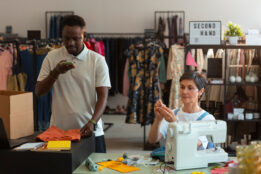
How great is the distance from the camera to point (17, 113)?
2.37 metres

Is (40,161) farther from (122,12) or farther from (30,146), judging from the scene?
(122,12)

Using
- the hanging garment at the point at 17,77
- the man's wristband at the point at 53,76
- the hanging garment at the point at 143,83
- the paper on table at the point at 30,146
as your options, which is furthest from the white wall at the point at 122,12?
the paper on table at the point at 30,146

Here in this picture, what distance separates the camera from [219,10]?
8023mm

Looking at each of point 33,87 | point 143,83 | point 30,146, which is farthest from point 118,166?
point 33,87

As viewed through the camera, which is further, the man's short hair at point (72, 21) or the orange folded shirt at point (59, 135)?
the man's short hair at point (72, 21)

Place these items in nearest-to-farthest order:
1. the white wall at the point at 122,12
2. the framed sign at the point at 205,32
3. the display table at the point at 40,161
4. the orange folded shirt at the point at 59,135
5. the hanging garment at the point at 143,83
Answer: the display table at the point at 40,161
the orange folded shirt at the point at 59,135
the framed sign at the point at 205,32
the hanging garment at the point at 143,83
the white wall at the point at 122,12

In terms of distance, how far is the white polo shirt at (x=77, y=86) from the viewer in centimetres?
260

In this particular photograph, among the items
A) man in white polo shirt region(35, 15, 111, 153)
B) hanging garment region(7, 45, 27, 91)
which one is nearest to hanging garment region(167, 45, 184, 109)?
hanging garment region(7, 45, 27, 91)

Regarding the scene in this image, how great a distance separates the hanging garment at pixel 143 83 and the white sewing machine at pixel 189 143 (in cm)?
299

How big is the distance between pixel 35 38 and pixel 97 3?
3.12m

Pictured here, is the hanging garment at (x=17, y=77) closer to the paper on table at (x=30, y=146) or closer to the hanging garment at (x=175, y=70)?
the hanging garment at (x=175, y=70)

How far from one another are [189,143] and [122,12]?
6485mm

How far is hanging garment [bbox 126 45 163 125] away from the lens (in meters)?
5.27

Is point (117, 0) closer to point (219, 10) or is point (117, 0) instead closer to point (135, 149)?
point (219, 10)
